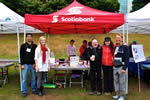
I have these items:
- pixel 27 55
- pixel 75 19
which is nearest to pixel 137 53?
pixel 75 19

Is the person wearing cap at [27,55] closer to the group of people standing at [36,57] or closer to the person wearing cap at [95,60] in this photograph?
the group of people standing at [36,57]

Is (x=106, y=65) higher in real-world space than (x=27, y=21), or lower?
lower

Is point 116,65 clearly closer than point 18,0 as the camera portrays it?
Yes

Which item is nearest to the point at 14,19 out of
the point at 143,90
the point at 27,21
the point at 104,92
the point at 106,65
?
the point at 27,21

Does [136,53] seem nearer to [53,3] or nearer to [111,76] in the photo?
[111,76]

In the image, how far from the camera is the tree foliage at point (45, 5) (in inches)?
793

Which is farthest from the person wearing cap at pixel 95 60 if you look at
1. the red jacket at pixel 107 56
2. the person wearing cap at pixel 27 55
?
the person wearing cap at pixel 27 55

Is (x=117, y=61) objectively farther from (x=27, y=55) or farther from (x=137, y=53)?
(x=27, y=55)

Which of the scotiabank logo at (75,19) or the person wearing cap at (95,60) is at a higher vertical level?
the scotiabank logo at (75,19)

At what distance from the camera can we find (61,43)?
18.2 m

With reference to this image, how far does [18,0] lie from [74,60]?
20.9 m

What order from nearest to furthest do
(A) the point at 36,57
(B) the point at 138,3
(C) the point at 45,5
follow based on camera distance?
(A) the point at 36,57
(C) the point at 45,5
(B) the point at 138,3

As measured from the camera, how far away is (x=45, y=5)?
67.0 feet

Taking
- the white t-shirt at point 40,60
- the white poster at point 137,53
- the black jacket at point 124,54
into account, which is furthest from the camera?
the white poster at point 137,53
